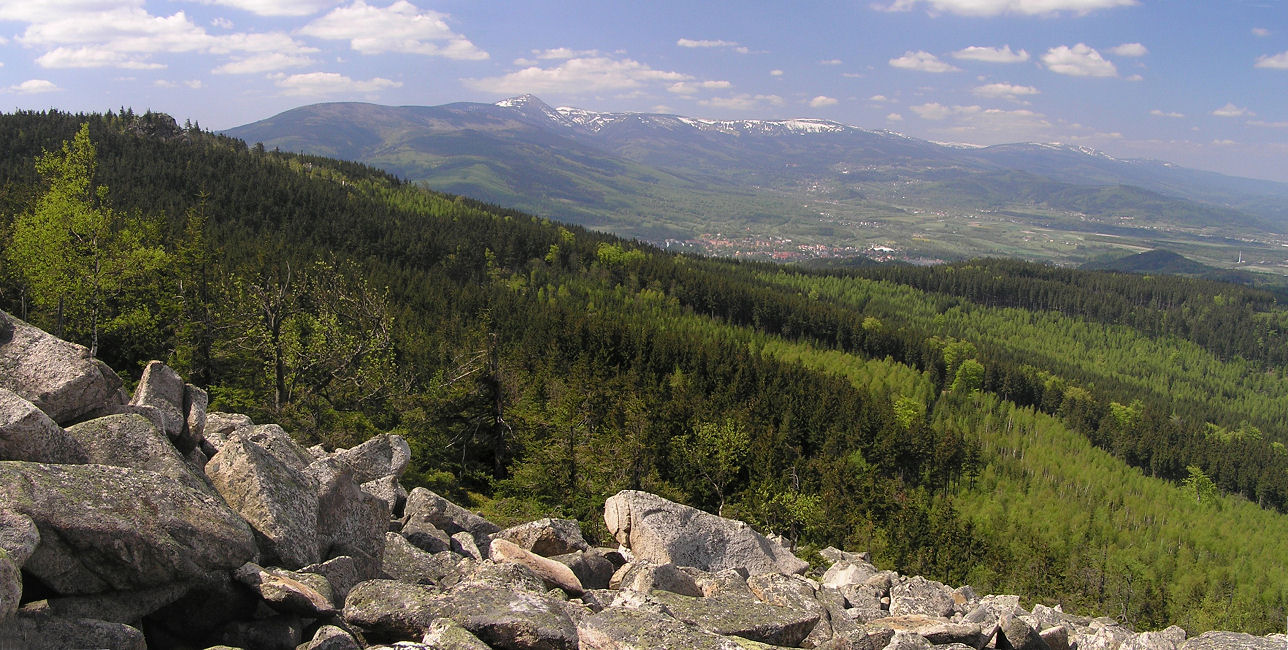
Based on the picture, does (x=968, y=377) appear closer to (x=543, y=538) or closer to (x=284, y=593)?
(x=543, y=538)

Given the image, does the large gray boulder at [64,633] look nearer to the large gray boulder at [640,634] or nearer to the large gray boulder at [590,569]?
the large gray boulder at [640,634]

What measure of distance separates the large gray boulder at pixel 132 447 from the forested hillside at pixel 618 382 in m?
23.5

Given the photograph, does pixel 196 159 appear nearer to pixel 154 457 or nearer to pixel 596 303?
pixel 596 303

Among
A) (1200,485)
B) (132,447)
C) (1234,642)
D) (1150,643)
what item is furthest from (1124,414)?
(132,447)

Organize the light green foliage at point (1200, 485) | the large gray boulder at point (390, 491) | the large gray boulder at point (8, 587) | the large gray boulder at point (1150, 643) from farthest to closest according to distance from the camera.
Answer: the light green foliage at point (1200, 485)
the large gray boulder at point (390, 491)
the large gray boulder at point (1150, 643)
the large gray boulder at point (8, 587)

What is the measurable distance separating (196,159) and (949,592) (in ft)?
588

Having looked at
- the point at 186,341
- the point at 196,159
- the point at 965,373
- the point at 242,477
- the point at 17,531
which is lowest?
the point at 965,373

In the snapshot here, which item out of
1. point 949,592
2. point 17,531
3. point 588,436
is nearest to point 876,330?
point 588,436

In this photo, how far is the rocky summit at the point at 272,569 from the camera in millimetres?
9359

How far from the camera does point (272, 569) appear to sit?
12016 mm

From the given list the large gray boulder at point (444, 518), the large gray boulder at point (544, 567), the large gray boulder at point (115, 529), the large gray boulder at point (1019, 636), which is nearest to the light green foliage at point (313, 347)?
the large gray boulder at point (444, 518)

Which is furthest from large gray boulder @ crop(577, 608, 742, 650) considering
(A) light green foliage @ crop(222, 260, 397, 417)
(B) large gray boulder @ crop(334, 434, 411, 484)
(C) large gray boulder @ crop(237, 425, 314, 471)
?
(A) light green foliage @ crop(222, 260, 397, 417)

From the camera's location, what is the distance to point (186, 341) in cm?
4419

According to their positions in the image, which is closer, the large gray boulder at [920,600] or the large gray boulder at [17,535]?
the large gray boulder at [17,535]
